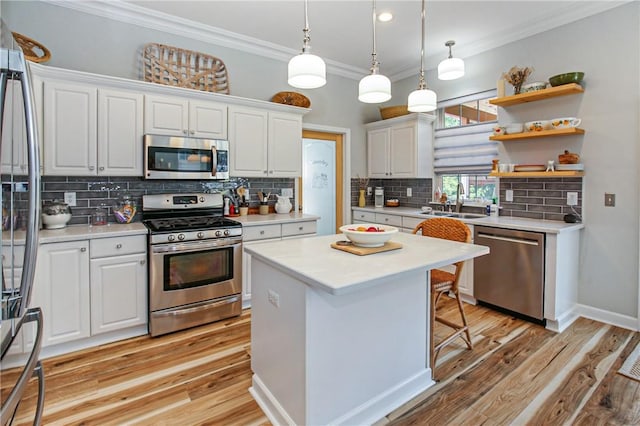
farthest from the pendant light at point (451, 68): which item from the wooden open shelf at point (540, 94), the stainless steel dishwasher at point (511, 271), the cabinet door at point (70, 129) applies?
the cabinet door at point (70, 129)

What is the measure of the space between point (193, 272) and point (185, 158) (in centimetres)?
111

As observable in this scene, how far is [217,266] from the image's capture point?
3145mm

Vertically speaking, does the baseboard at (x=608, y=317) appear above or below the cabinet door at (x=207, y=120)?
below

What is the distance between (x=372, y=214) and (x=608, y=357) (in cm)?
281

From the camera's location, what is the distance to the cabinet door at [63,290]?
→ 244cm

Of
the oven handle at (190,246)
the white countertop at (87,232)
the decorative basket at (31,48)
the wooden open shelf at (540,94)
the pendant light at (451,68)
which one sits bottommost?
the oven handle at (190,246)

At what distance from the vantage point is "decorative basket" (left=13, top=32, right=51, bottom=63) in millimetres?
2660

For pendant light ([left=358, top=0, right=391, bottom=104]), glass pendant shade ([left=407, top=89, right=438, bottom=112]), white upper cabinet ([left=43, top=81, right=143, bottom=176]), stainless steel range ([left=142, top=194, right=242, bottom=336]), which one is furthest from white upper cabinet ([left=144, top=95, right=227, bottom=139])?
glass pendant shade ([left=407, top=89, right=438, bottom=112])

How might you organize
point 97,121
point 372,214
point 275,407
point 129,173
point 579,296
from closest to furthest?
point 275,407, point 97,121, point 129,173, point 579,296, point 372,214

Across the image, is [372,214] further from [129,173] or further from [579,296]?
[129,173]

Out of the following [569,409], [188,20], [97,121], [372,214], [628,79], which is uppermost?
[188,20]

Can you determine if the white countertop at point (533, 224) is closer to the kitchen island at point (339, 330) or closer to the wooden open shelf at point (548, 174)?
the wooden open shelf at point (548, 174)

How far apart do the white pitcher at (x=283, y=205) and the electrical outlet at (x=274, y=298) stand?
89.4 inches

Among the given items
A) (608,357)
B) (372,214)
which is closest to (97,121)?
(372,214)
